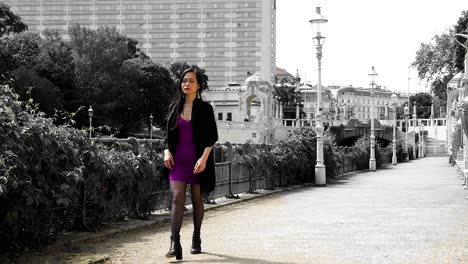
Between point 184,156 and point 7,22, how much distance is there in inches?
2565

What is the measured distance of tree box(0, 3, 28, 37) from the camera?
66.8 metres

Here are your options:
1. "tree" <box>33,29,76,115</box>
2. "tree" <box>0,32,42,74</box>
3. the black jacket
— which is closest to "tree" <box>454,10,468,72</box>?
"tree" <box>33,29,76,115</box>

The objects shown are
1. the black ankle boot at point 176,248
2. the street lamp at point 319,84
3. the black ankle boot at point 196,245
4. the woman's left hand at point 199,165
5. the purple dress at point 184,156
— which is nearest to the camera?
the black ankle boot at point 176,248

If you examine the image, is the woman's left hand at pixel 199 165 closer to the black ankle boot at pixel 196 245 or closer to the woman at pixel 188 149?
the woman at pixel 188 149

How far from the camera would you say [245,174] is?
62.2 feet

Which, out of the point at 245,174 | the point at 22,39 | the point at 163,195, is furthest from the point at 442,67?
the point at 163,195

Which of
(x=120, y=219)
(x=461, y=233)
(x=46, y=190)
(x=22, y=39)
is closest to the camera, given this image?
(x=46, y=190)

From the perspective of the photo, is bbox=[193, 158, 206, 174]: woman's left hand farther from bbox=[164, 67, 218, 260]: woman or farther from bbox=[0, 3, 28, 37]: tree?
bbox=[0, 3, 28, 37]: tree

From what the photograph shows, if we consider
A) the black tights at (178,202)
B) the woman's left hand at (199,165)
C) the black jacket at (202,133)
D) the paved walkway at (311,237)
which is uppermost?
the black jacket at (202,133)

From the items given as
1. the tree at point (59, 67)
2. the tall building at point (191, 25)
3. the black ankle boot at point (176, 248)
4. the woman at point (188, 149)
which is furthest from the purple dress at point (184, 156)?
the tall building at point (191, 25)

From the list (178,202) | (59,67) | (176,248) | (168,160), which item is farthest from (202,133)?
(59,67)

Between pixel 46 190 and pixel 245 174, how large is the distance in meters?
11.0

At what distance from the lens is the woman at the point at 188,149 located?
764 cm

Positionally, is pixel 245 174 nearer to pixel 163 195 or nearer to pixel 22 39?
pixel 163 195
